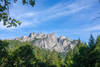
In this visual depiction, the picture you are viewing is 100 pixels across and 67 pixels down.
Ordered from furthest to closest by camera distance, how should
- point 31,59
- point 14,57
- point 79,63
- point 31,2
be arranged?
point 31,59
point 14,57
point 79,63
point 31,2

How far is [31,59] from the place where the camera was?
26297 mm

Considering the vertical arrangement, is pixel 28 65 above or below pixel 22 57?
below

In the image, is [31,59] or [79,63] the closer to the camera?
[79,63]

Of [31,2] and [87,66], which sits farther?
[87,66]

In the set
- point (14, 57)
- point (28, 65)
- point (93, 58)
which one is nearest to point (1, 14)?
point (93, 58)

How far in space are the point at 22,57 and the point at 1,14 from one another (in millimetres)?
21856

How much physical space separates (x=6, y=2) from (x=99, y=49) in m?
15.0

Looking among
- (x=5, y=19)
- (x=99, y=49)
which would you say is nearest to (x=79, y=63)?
(x=99, y=49)

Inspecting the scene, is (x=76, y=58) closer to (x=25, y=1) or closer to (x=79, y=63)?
(x=79, y=63)

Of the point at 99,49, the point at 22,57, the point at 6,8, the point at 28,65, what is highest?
the point at 6,8

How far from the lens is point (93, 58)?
17.0 metres

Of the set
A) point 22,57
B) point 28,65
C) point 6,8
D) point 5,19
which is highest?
point 6,8

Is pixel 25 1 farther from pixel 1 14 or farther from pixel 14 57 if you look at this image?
pixel 14 57

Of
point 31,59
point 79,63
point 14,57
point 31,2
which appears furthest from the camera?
point 31,59
